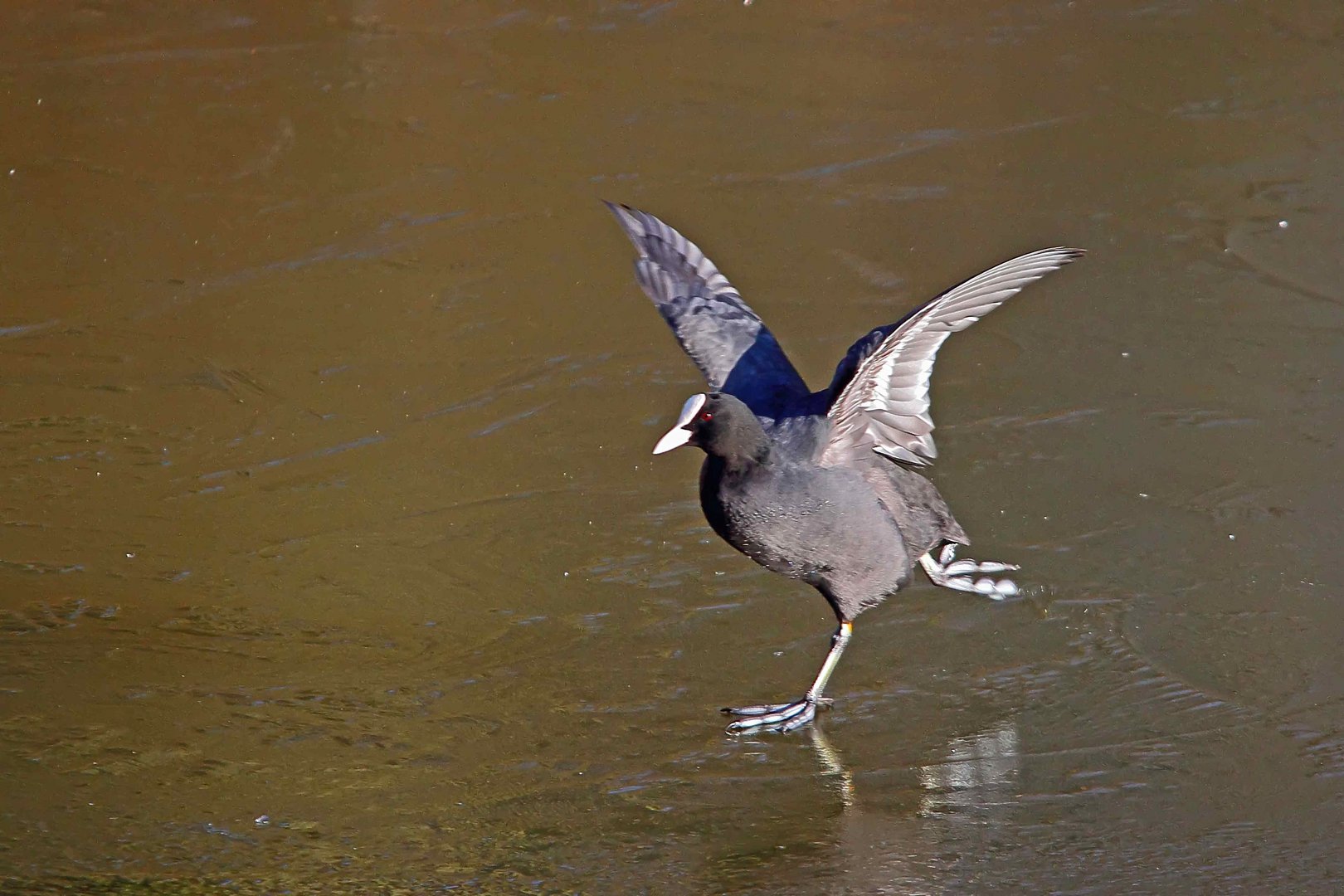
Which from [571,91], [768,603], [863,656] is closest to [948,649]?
[863,656]

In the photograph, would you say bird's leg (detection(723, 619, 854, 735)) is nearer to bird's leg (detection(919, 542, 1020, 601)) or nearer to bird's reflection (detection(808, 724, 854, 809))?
bird's reflection (detection(808, 724, 854, 809))

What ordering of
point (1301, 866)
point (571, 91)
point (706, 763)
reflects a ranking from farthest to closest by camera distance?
1. point (571, 91)
2. point (706, 763)
3. point (1301, 866)

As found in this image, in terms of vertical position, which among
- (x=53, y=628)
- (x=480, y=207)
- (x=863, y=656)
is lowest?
(x=863, y=656)

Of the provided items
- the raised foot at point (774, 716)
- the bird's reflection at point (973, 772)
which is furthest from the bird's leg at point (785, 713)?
the bird's reflection at point (973, 772)

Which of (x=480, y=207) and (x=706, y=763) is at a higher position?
Result: (x=480, y=207)

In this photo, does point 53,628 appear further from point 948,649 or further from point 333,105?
point 333,105

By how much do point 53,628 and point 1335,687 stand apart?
368 cm

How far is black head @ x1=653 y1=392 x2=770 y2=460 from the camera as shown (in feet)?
13.2

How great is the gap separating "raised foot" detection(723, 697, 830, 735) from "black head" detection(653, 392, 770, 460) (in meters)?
0.69

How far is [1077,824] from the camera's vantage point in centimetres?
349

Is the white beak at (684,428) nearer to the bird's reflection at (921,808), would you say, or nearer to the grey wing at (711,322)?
the grey wing at (711,322)

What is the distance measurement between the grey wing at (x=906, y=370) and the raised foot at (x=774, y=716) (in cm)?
71

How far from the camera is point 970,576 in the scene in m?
4.64

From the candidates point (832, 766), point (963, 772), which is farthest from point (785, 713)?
point (963, 772)
